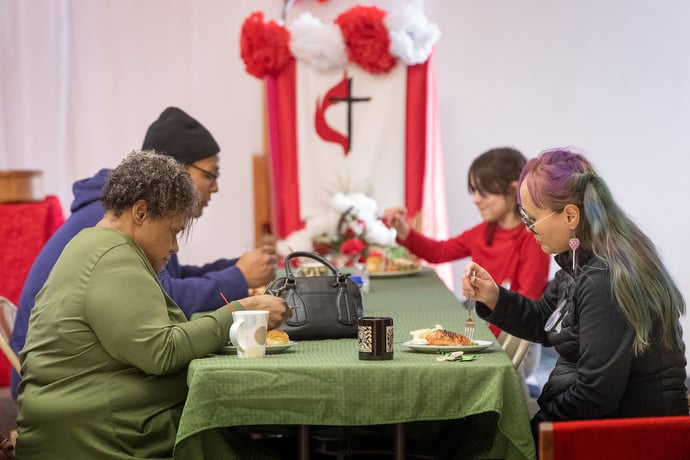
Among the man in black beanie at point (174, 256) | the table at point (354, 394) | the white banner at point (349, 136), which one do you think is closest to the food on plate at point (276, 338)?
the table at point (354, 394)

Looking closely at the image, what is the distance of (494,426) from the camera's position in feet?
6.86

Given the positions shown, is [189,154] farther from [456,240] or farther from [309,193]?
[309,193]

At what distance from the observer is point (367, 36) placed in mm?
4836

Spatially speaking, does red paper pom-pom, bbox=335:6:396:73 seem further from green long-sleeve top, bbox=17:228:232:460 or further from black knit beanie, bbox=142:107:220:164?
green long-sleeve top, bbox=17:228:232:460

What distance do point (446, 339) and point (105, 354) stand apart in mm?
745

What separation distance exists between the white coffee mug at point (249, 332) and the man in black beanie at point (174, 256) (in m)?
0.64

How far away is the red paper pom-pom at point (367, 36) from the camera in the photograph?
481 cm

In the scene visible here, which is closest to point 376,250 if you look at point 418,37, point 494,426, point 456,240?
point 456,240

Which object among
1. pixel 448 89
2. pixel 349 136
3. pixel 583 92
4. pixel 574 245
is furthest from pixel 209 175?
pixel 583 92

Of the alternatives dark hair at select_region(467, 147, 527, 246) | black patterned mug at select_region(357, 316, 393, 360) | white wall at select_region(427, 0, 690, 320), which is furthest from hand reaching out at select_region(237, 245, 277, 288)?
white wall at select_region(427, 0, 690, 320)

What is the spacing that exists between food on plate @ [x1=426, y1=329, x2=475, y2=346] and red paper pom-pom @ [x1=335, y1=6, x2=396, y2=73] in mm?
2969

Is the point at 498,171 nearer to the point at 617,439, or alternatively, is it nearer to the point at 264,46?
the point at 264,46

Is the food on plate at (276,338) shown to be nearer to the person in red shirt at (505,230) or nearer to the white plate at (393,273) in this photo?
the person in red shirt at (505,230)

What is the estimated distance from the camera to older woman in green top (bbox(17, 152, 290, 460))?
1.96 meters
